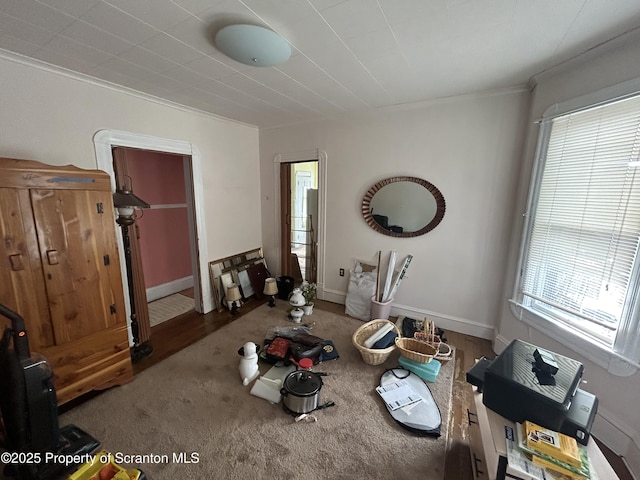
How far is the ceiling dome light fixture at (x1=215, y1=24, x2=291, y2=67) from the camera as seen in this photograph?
1419 mm

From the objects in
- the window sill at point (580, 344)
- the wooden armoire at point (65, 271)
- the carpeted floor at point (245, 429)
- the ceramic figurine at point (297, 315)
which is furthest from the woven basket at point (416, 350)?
the wooden armoire at point (65, 271)

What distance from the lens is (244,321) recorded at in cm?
307

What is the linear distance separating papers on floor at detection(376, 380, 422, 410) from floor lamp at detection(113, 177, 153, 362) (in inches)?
85.3

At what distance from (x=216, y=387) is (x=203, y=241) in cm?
174

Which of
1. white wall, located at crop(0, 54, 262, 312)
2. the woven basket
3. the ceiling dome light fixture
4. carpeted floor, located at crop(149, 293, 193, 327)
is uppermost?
the ceiling dome light fixture

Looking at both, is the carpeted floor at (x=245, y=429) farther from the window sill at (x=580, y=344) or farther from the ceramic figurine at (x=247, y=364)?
the window sill at (x=580, y=344)

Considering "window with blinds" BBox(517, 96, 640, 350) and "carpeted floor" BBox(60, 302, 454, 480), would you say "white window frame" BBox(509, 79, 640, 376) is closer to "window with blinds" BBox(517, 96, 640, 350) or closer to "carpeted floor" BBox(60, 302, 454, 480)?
"window with blinds" BBox(517, 96, 640, 350)

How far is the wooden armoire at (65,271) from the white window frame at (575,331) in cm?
330

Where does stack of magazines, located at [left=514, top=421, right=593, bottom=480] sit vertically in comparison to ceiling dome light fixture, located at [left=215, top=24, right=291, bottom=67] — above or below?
below

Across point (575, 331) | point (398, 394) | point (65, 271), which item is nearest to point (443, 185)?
point (575, 331)

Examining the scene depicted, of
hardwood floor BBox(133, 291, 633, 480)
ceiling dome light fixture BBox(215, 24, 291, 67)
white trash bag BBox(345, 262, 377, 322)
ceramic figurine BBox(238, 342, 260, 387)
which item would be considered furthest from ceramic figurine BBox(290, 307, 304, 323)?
ceiling dome light fixture BBox(215, 24, 291, 67)

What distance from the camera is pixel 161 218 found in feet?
12.2

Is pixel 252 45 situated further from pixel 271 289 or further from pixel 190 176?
pixel 271 289

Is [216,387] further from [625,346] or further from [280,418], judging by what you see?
[625,346]
